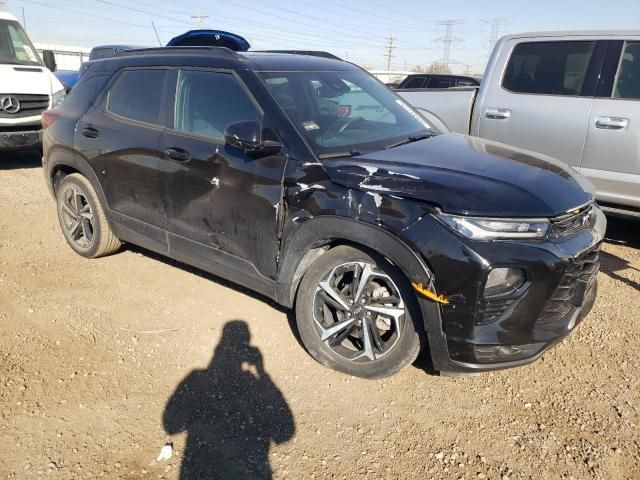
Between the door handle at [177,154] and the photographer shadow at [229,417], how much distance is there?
1.28 metres

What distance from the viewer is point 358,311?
2.85 meters

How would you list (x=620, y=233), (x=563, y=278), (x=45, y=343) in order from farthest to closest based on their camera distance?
1. (x=620, y=233)
2. (x=45, y=343)
3. (x=563, y=278)

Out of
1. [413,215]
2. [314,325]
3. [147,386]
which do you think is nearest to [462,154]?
[413,215]

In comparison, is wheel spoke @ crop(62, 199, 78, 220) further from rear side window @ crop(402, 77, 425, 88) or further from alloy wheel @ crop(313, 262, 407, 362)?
rear side window @ crop(402, 77, 425, 88)

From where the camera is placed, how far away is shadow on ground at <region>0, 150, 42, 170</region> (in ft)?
27.9

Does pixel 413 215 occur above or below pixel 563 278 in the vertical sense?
above

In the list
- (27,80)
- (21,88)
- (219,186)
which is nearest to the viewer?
(219,186)

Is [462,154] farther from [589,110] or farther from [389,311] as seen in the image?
[589,110]

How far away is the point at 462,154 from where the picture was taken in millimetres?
3094

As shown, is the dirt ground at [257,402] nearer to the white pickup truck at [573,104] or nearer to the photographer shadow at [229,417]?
the photographer shadow at [229,417]

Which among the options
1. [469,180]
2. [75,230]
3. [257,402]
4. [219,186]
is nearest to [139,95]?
[219,186]

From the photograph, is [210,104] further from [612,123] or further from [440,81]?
[440,81]

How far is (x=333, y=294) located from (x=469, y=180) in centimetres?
97

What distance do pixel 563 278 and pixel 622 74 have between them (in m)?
3.31
